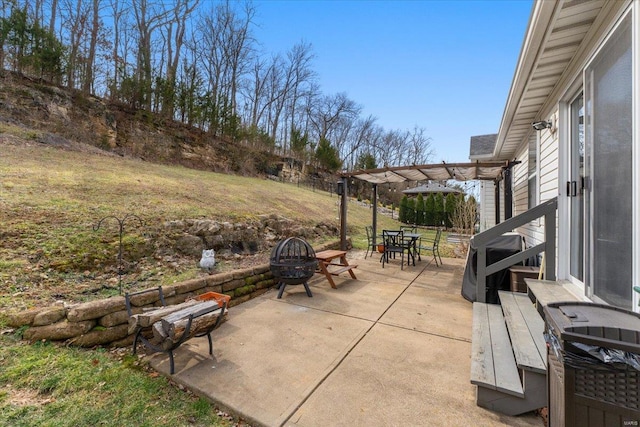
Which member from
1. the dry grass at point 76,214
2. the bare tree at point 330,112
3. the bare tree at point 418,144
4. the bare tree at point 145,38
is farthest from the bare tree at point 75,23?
the bare tree at point 418,144

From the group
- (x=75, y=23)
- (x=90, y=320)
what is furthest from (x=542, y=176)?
(x=75, y=23)

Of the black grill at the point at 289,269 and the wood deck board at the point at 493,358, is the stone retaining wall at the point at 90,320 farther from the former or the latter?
the wood deck board at the point at 493,358

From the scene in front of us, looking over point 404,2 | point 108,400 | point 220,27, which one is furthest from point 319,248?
point 220,27

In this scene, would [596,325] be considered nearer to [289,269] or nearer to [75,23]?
[289,269]

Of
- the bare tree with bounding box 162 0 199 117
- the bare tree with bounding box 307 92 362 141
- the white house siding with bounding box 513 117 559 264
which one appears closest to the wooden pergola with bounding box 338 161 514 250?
the white house siding with bounding box 513 117 559 264

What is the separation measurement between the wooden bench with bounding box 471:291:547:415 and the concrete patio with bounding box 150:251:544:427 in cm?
11

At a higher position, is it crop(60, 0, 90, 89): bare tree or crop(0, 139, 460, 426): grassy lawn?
crop(60, 0, 90, 89): bare tree

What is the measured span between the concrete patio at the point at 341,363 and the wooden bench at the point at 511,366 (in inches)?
4.3

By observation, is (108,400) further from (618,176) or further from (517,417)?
(618,176)

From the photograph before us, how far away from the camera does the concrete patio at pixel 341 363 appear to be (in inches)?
78.8

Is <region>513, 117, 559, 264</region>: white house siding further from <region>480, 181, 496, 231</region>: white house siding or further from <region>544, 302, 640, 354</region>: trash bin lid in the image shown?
<region>480, 181, 496, 231</region>: white house siding

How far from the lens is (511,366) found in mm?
2158

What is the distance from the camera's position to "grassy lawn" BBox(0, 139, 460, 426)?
1.97 metres

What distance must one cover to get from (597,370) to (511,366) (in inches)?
43.1
